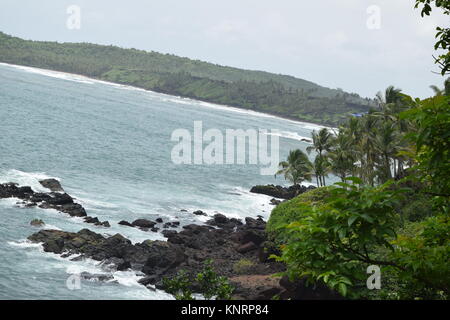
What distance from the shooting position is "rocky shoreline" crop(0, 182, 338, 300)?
2992 centimetres

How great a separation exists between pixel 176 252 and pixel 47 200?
15.8 meters

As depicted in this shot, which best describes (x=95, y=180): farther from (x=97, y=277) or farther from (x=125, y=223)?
(x=97, y=277)

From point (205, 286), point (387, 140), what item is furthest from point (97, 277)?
point (387, 140)

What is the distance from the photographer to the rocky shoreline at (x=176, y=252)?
29.9 m

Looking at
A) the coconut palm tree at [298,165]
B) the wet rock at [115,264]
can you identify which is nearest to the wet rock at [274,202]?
the coconut palm tree at [298,165]

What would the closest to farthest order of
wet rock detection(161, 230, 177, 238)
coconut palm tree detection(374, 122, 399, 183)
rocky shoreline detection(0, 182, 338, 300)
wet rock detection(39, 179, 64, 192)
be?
rocky shoreline detection(0, 182, 338, 300) < wet rock detection(161, 230, 177, 238) < coconut palm tree detection(374, 122, 399, 183) < wet rock detection(39, 179, 64, 192)

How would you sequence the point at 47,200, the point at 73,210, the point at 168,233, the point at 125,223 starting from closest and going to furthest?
the point at 168,233 < the point at 125,223 < the point at 73,210 < the point at 47,200

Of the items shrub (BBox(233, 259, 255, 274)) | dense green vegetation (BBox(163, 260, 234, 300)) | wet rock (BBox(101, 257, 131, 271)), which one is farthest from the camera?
shrub (BBox(233, 259, 255, 274))

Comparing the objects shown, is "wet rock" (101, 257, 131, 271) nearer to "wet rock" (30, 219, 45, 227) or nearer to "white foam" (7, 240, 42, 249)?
"white foam" (7, 240, 42, 249)

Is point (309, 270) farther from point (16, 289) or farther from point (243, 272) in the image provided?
point (243, 272)

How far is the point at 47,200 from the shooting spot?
44188 millimetres

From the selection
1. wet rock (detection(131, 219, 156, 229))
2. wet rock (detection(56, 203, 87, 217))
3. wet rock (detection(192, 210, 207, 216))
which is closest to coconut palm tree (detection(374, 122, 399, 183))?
wet rock (detection(192, 210, 207, 216))

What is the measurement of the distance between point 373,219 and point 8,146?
71564 mm
